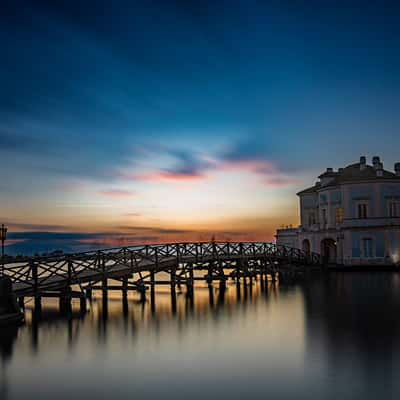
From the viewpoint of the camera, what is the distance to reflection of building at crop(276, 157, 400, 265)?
131 feet

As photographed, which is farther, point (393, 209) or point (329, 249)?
point (329, 249)

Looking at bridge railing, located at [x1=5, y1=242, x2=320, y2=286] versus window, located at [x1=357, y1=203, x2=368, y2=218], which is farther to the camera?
window, located at [x1=357, y1=203, x2=368, y2=218]

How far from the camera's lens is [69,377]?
10.4 meters

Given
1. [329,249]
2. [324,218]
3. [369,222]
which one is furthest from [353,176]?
[329,249]

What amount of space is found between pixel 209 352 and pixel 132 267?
33.8 feet

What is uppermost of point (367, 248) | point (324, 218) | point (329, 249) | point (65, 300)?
point (324, 218)

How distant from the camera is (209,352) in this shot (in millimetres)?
12586

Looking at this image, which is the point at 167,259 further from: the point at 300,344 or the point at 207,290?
the point at 300,344

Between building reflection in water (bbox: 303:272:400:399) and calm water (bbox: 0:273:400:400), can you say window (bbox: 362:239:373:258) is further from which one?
calm water (bbox: 0:273:400:400)

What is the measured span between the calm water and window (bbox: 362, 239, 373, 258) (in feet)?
65.4

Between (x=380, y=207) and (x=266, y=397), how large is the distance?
34.5 metres

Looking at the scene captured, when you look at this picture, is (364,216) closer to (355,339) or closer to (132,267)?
(132,267)

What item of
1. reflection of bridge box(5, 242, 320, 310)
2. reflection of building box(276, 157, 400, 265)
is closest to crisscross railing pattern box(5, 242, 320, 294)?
reflection of bridge box(5, 242, 320, 310)

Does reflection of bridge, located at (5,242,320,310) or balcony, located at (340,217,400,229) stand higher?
balcony, located at (340,217,400,229)
